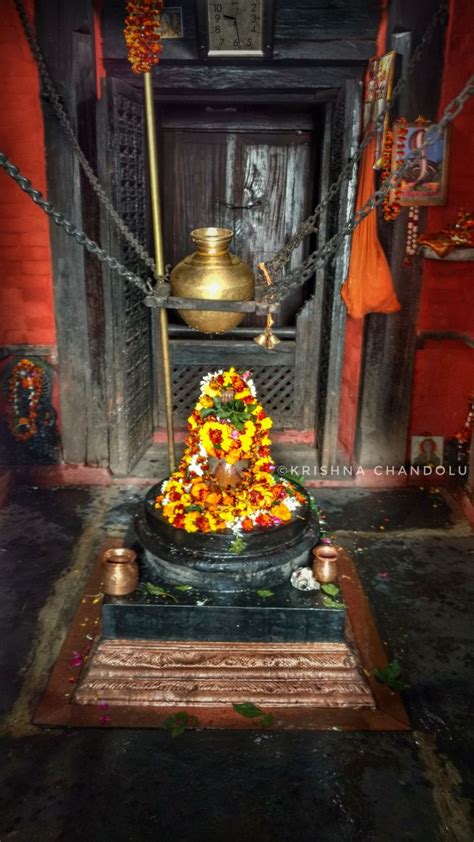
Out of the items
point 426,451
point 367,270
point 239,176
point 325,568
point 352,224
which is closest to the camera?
point 352,224

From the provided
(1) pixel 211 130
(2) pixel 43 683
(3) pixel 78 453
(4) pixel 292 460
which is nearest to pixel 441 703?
(2) pixel 43 683

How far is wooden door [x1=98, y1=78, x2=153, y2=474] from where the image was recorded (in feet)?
18.6

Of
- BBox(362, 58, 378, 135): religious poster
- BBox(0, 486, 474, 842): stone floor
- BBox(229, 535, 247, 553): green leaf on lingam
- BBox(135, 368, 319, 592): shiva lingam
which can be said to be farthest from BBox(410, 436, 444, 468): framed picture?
BBox(229, 535, 247, 553): green leaf on lingam

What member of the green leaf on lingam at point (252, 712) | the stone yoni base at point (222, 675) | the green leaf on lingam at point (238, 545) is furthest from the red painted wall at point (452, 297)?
the green leaf on lingam at point (252, 712)

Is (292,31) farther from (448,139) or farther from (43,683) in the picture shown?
Result: (43,683)

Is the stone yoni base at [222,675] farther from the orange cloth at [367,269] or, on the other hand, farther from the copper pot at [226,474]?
the orange cloth at [367,269]

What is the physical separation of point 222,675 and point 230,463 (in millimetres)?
1202

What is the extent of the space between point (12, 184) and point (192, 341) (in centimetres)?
232

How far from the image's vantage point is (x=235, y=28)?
5.24 m

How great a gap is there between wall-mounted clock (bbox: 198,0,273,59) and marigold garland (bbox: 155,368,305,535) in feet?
9.34

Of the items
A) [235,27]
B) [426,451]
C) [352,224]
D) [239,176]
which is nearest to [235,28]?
[235,27]

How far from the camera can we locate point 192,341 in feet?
23.3

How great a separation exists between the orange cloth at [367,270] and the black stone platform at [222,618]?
9.34 ft

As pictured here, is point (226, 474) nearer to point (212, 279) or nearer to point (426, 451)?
point (212, 279)
